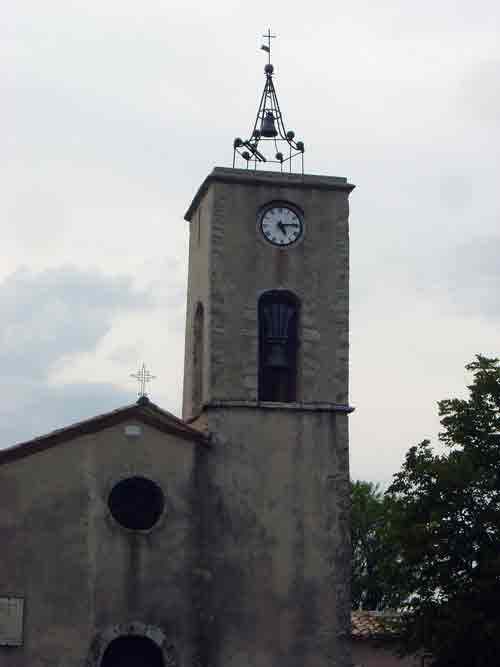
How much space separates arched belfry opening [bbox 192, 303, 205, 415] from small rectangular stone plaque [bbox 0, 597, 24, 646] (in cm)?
532

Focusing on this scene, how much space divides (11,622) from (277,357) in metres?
6.81

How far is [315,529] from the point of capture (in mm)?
23484

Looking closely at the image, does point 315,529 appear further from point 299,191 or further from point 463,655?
point 299,191

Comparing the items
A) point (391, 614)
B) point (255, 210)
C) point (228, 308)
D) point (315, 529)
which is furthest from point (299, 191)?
point (391, 614)

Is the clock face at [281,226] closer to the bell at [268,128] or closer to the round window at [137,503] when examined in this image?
the bell at [268,128]

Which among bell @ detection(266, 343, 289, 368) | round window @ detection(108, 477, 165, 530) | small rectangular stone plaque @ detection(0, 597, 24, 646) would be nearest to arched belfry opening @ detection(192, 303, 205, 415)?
bell @ detection(266, 343, 289, 368)

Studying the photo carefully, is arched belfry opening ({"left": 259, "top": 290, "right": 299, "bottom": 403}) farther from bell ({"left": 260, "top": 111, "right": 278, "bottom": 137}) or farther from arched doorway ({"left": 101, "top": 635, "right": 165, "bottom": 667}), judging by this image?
arched doorway ({"left": 101, "top": 635, "right": 165, "bottom": 667})

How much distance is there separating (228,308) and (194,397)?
2.34 metres

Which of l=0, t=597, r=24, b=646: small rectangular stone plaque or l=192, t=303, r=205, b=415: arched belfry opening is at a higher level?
l=192, t=303, r=205, b=415: arched belfry opening

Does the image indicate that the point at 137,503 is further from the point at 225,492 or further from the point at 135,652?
the point at 135,652

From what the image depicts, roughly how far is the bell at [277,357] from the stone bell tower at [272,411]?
2 centimetres

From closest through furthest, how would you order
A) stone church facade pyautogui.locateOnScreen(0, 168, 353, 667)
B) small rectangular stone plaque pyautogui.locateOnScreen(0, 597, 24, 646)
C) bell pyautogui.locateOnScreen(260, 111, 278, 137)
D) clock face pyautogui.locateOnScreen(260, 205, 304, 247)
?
1. small rectangular stone plaque pyautogui.locateOnScreen(0, 597, 24, 646)
2. stone church facade pyautogui.locateOnScreen(0, 168, 353, 667)
3. clock face pyautogui.locateOnScreen(260, 205, 304, 247)
4. bell pyautogui.locateOnScreen(260, 111, 278, 137)

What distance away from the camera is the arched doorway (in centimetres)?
2236

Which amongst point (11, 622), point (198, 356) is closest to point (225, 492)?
point (198, 356)
